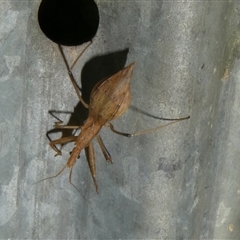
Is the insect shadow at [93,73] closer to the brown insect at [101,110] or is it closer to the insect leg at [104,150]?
the brown insect at [101,110]

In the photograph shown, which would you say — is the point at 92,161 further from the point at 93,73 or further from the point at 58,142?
the point at 93,73

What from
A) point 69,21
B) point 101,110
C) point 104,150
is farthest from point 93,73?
point 104,150

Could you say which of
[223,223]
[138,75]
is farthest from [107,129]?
[223,223]

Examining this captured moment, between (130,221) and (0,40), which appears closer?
(0,40)

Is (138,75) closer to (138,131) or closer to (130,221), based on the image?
(138,131)

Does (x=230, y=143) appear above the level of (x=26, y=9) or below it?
below
